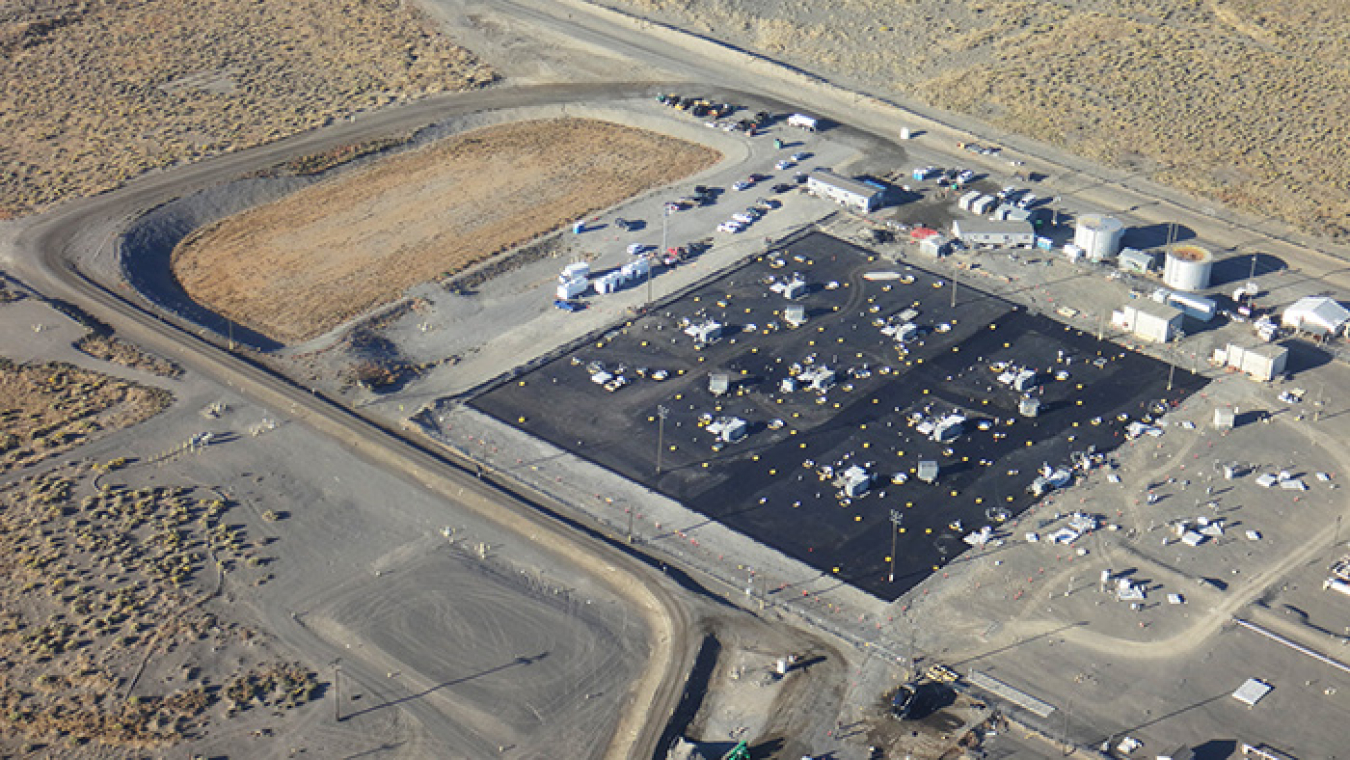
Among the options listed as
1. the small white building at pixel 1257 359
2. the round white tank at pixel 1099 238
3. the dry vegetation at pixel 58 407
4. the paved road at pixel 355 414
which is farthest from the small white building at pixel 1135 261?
the dry vegetation at pixel 58 407

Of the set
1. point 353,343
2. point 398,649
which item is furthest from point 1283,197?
point 398,649

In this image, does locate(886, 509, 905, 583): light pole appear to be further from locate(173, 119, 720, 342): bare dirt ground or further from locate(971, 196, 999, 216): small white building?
locate(173, 119, 720, 342): bare dirt ground

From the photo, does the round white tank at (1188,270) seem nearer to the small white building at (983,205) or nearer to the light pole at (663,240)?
the small white building at (983,205)

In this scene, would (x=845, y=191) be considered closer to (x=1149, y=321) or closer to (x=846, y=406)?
(x=1149, y=321)

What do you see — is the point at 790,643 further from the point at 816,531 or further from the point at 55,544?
the point at 55,544

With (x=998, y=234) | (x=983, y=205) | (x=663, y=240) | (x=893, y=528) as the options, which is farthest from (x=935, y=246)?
(x=893, y=528)
